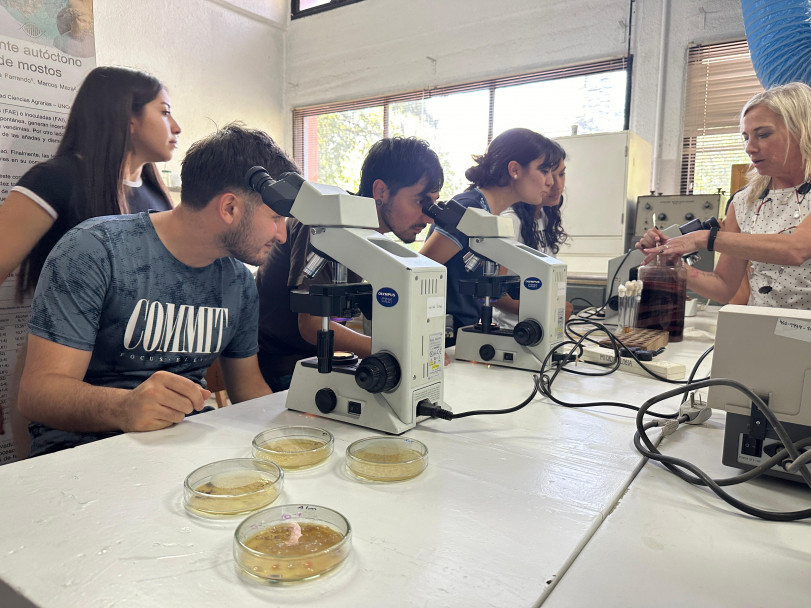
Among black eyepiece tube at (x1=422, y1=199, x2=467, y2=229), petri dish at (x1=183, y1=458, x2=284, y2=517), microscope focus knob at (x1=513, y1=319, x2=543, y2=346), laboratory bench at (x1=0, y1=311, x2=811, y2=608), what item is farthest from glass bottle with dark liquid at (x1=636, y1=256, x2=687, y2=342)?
petri dish at (x1=183, y1=458, x2=284, y2=517)

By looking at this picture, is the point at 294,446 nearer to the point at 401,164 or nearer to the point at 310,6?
the point at 401,164

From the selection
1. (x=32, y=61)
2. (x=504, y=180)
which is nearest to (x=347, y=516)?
(x=504, y=180)

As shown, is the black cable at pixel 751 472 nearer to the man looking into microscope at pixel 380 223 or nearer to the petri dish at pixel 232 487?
the petri dish at pixel 232 487

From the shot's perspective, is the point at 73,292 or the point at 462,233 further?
the point at 462,233

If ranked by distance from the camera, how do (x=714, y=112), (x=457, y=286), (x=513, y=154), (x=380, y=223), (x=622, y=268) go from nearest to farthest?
(x=380, y=223) → (x=457, y=286) → (x=513, y=154) → (x=622, y=268) → (x=714, y=112)

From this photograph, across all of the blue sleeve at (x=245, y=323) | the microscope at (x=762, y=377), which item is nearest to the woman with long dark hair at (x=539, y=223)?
the blue sleeve at (x=245, y=323)

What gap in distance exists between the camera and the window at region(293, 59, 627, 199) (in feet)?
12.6

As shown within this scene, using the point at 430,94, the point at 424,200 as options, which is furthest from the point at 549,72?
the point at 424,200

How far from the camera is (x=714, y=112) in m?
3.42

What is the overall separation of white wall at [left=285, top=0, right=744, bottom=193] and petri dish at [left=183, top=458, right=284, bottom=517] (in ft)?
11.9

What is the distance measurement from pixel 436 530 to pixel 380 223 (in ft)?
4.04

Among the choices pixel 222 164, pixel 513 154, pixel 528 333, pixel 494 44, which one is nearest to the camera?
pixel 222 164

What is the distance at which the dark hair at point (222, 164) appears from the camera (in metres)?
1.15

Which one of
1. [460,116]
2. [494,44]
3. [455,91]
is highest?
[494,44]
